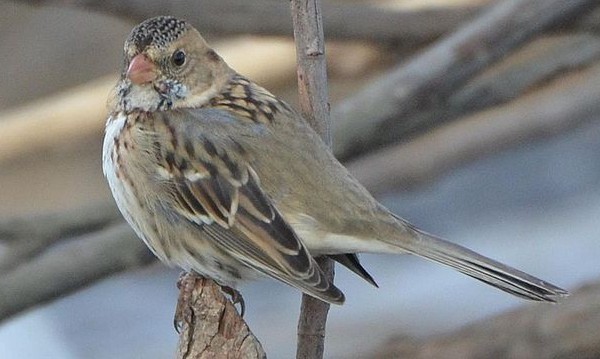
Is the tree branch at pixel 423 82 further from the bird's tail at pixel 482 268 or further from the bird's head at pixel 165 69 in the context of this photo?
the bird's tail at pixel 482 268

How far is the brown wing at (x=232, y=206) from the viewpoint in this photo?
2.21m

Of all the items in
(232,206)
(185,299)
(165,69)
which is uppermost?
(165,69)

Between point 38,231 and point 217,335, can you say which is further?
point 38,231

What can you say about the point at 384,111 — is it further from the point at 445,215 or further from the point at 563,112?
the point at 445,215

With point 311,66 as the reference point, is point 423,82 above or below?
above

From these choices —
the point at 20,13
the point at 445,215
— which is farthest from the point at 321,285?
the point at 20,13

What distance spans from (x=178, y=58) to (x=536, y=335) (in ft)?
3.76

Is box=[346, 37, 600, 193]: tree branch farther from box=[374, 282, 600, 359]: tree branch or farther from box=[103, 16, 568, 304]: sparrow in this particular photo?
box=[103, 16, 568, 304]: sparrow

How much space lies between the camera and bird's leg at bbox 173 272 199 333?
6.28ft

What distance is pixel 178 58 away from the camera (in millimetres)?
2441

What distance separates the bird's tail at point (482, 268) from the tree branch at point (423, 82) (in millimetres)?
711

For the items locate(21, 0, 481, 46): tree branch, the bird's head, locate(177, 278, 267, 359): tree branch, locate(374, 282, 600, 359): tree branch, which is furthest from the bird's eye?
locate(374, 282, 600, 359): tree branch

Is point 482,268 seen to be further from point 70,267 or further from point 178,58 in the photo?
point 70,267

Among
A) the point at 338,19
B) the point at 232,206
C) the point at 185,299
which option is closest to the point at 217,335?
the point at 185,299
